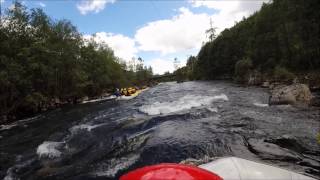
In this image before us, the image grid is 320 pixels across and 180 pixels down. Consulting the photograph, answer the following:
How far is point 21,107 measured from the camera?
2897 cm

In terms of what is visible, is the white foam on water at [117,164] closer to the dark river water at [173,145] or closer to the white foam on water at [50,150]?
the dark river water at [173,145]

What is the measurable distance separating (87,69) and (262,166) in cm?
4736

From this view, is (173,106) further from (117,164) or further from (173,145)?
(117,164)

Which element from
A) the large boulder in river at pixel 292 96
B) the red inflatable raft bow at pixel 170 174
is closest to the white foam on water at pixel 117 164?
the red inflatable raft bow at pixel 170 174

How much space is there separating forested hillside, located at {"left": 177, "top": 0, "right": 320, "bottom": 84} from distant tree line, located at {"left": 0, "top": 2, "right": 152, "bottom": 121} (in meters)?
24.5

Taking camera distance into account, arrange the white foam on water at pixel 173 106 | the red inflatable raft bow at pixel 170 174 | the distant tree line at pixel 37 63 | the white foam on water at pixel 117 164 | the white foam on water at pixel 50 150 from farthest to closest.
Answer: the distant tree line at pixel 37 63
the white foam on water at pixel 173 106
the white foam on water at pixel 50 150
the white foam on water at pixel 117 164
the red inflatable raft bow at pixel 170 174

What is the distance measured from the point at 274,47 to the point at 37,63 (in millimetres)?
33540

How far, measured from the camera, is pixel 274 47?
1786 inches

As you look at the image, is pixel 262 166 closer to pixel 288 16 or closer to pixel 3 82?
pixel 3 82

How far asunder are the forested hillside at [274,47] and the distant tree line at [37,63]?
964 inches

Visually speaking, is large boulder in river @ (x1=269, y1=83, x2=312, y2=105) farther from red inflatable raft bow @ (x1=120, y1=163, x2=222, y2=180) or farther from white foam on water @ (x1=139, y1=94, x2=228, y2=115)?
red inflatable raft bow @ (x1=120, y1=163, x2=222, y2=180)

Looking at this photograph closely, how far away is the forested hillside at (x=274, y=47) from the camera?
105 feet

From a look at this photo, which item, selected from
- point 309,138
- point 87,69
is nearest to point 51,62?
point 87,69

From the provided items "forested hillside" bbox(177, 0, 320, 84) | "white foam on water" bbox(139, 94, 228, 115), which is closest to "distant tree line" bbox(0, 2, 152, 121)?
"white foam on water" bbox(139, 94, 228, 115)
